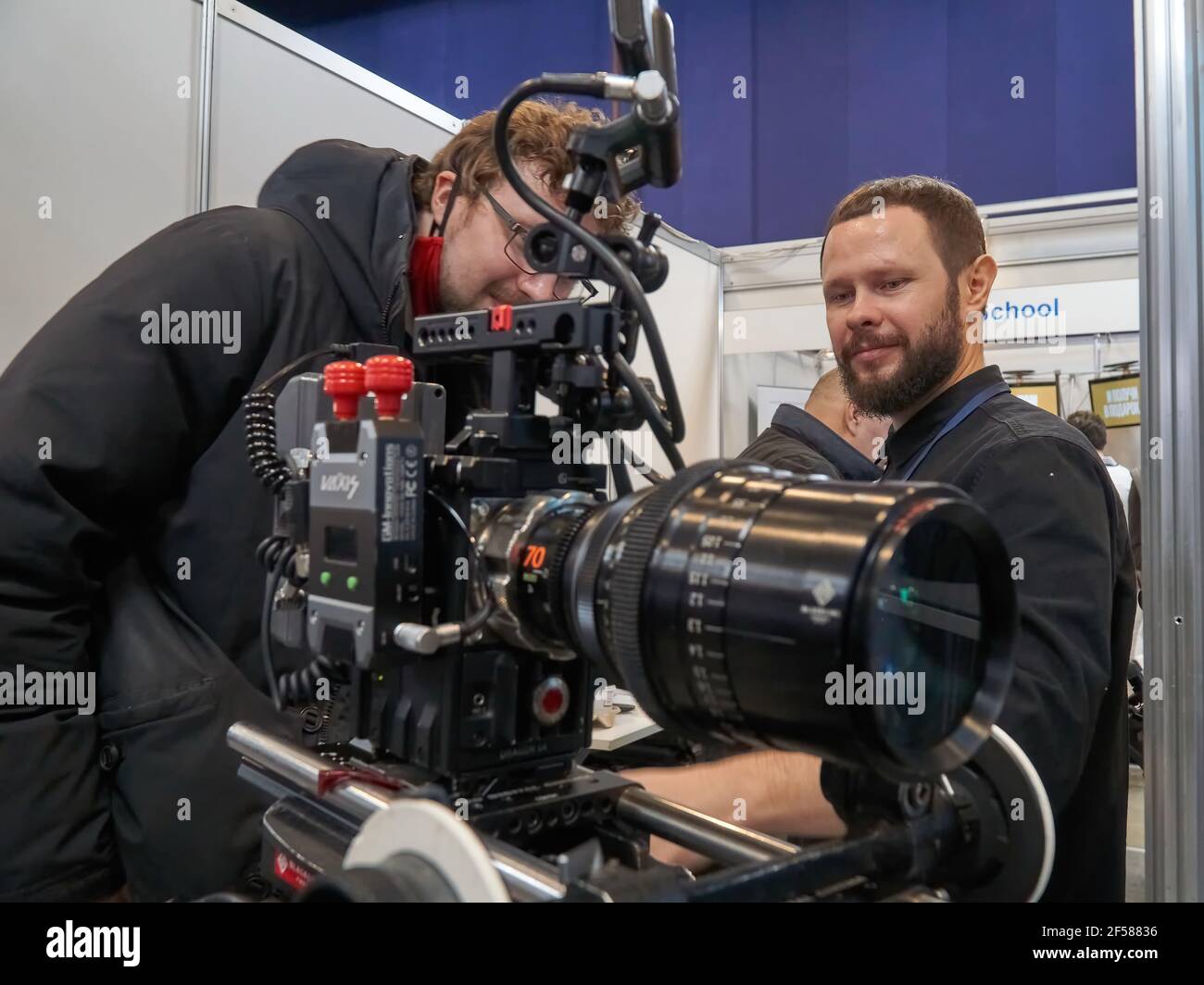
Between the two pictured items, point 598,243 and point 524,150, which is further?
point 524,150

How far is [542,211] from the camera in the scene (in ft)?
2.01

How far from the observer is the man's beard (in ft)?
3.68

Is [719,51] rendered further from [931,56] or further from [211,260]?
[211,260]

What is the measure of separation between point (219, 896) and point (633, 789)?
291mm

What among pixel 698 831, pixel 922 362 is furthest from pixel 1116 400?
pixel 698 831

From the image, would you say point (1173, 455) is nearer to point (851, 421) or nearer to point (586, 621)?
point (586, 621)

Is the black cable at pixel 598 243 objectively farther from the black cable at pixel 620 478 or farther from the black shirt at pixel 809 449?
the black shirt at pixel 809 449

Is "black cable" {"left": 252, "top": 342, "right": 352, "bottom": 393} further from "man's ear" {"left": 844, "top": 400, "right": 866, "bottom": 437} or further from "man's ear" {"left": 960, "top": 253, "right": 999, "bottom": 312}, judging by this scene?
"man's ear" {"left": 844, "top": 400, "right": 866, "bottom": 437}

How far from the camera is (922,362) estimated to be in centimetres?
112

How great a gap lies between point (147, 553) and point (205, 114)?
93 cm

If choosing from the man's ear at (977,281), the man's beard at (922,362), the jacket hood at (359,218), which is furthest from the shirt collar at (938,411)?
the jacket hood at (359,218)

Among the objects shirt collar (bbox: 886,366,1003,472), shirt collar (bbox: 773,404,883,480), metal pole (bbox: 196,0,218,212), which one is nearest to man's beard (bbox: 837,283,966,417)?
shirt collar (bbox: 886,366,1003,472)

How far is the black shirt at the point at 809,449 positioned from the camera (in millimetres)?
1615
